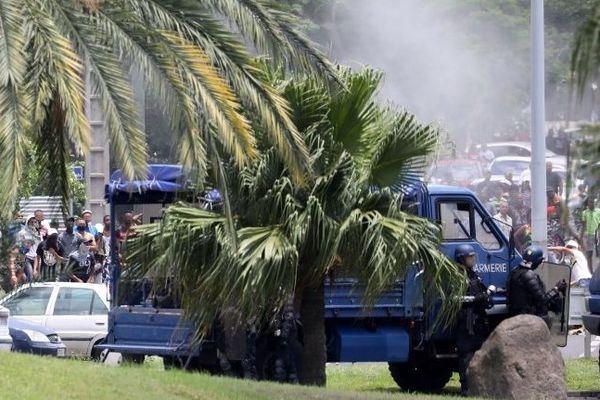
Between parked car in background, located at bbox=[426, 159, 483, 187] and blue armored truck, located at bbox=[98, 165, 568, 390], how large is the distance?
48.5 ft

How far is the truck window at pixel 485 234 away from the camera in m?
15.6

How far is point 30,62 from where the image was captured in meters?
10.0

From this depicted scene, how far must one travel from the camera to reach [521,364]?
1344 centimetres

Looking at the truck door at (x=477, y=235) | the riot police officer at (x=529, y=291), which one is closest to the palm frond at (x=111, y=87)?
the truck door at (x=477, y=235)

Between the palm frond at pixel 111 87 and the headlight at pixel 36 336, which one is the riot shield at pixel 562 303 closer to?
the headlight at pixel 36 336

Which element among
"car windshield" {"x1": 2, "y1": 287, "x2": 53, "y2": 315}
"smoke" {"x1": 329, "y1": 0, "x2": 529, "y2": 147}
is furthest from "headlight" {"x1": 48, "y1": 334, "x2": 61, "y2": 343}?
"smoke" {"x1": 329, "y1": 0, "x2": 529, "y2": 147}

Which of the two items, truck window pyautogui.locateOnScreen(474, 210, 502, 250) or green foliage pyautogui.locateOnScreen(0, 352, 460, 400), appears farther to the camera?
truck window pyautogui.locateOnScreen(474, 210, 502, 250)

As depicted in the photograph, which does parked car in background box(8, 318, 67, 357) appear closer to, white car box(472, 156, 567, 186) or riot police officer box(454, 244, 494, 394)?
riot police officer box(454, 244, 494, 394)

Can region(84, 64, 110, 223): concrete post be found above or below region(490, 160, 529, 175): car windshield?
below

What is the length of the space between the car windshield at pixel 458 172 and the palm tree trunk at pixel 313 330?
697 inches

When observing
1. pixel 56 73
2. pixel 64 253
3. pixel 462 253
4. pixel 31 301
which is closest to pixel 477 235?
pixel 462 253

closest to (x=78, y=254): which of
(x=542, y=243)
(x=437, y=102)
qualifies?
(x=542, y=243)

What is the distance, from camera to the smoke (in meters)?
31.7

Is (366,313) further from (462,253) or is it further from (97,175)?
(97,175)
